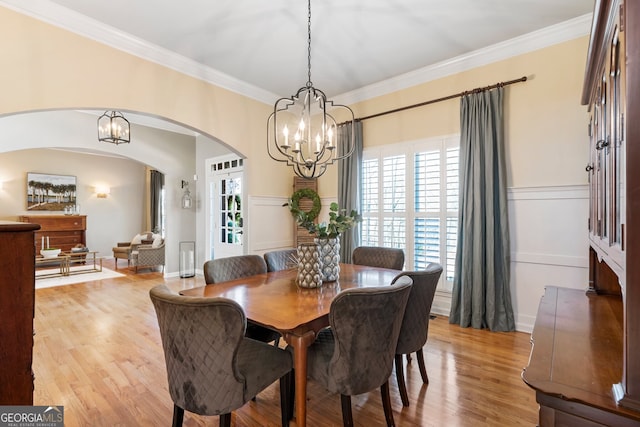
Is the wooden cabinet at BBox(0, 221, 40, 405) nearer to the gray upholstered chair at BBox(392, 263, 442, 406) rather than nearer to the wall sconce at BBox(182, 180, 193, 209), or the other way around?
the gray upholstered chair at BBox(392, 263, 442, 406)

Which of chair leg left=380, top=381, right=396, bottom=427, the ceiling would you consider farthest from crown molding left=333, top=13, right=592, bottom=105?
chair leg left=380, top=381, right=396, bottom=427

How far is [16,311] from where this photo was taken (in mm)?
962

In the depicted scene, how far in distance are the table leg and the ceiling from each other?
2624 millimetres

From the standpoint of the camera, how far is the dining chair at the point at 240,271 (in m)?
2.19

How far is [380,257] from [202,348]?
2.07m

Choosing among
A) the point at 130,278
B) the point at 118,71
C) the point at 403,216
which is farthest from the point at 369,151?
the point at 130,278

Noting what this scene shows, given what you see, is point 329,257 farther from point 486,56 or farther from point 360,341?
point 486,56

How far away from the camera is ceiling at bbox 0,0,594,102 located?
2.55 metres

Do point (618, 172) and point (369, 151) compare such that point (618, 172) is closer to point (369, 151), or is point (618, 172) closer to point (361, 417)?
point (361, 417)

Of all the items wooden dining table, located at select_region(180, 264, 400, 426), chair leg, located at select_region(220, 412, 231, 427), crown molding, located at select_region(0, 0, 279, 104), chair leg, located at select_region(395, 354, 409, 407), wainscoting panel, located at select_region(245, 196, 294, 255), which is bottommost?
chair leg, located at select_region(395, 354, 409, 407)

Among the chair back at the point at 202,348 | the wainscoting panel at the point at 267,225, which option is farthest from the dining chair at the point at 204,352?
the wainscoting panel at the point at 267,225

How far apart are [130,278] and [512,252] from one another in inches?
259

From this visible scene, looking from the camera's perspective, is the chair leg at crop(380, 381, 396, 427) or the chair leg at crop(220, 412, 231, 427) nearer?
the chair leg at crop(220, 412, 231, 427)

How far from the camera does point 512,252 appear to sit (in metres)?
3.19
